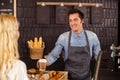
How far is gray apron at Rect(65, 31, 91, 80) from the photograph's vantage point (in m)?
3.11

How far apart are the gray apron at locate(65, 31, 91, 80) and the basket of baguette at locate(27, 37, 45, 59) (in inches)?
37.8

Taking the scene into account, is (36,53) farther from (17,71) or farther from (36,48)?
(17,71)

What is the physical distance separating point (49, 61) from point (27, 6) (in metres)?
1.42

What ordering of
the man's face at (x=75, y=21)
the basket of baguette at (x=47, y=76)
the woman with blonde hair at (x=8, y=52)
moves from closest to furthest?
the woman with blonde hair at (x=8, y=52), the basket of baguette at (x=47, y=76), the man's face at (x=75, y=21)

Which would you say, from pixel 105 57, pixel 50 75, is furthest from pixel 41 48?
pixel 50 75

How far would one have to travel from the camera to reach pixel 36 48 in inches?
160

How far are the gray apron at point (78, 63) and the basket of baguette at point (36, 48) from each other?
3.15 feet

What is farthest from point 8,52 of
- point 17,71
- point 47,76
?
point 47,76

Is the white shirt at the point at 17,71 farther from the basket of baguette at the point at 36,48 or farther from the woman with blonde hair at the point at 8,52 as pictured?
the basket of baguette at the point at 36,48

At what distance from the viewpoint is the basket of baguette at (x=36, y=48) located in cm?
408

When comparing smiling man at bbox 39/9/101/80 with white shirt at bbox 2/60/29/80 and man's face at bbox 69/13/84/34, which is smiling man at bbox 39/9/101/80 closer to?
man's face at bbox 69/13/84/34

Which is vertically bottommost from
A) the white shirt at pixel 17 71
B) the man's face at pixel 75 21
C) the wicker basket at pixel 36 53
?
the wicker basket at pixel 36 53

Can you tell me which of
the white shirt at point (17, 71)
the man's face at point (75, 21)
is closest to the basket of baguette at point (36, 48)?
the man's face at point (75, 21)

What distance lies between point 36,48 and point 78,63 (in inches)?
42.0
